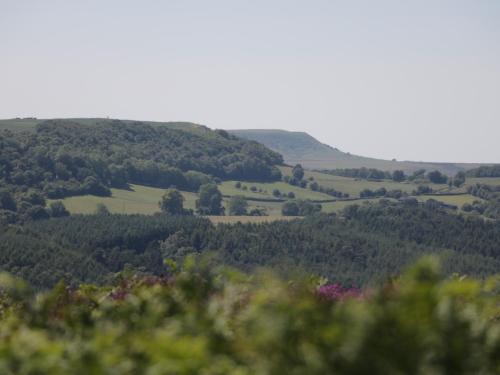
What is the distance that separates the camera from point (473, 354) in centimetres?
680

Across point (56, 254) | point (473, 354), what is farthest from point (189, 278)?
point (56, 254)

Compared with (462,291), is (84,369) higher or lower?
lower

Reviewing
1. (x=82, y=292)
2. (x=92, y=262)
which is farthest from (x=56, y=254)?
(x=82, y=292)

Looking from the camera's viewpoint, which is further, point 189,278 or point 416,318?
point 189,278

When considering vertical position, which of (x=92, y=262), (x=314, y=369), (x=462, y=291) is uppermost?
(x=462, y=291)

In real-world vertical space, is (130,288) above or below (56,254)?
above

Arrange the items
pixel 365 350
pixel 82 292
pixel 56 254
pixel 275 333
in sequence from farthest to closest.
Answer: pixel 56 254 → pixel 82 292 → pixel 275 333 → pixel 365 350

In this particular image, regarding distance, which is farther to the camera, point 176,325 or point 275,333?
point 176,325

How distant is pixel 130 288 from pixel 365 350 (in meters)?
6.66

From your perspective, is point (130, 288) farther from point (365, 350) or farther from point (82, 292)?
point (365, 350)

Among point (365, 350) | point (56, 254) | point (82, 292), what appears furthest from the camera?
point (56, 254)

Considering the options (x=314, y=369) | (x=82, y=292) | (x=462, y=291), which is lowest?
(x=82, y=292)

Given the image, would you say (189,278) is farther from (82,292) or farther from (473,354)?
(473,354)

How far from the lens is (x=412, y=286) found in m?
6.83
